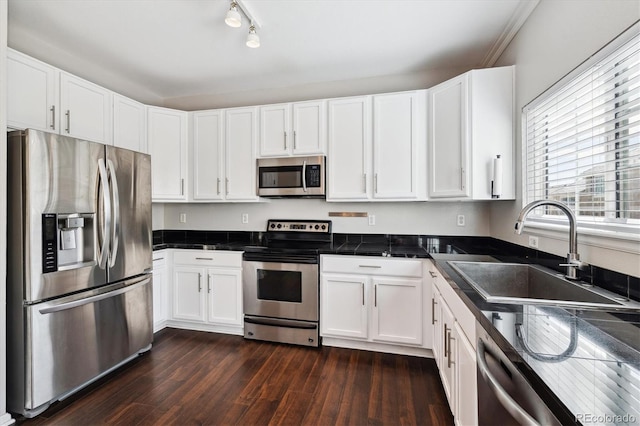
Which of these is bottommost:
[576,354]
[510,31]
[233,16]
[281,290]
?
[281,290]

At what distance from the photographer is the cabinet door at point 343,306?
256 cm

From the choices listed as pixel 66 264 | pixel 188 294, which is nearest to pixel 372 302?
pixel 188 294

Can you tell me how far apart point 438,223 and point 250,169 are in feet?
6.51

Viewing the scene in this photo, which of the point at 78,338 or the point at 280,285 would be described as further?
the point at 280,285

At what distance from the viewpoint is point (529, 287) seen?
1737 millimetres

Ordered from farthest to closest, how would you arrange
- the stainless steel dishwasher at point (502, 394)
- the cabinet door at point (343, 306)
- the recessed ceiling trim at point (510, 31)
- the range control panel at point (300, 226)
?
1. the range control panel at point (300, 226)
2. the cabinet door at point (343, 306)
3. the recessed ceiling trim at point (510, 31)
4. the stainless steel dishwasher at point (502, 394)

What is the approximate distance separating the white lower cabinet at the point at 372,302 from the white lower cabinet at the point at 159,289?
5.33 feet

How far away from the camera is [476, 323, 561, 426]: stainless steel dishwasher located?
2.27 feet

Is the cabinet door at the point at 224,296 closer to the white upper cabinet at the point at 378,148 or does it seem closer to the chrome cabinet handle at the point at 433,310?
the white upper cabinet at the point at 378,148

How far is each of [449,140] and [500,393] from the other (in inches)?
80.3

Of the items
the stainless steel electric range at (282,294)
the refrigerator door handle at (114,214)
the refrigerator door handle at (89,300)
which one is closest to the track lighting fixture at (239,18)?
the refrigerator door handle at (114,214)

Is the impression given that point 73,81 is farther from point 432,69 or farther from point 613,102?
point 613,102

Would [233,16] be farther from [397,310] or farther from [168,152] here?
[397,310]

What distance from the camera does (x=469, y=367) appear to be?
1285 millimetres
